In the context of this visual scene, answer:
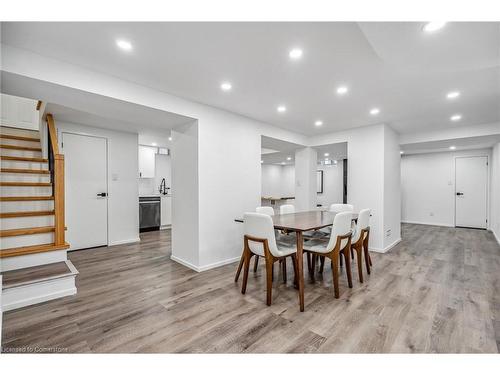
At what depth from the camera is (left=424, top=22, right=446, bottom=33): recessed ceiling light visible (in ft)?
4.58

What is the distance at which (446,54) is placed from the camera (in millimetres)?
1779

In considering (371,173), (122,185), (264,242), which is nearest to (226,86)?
(264,242)

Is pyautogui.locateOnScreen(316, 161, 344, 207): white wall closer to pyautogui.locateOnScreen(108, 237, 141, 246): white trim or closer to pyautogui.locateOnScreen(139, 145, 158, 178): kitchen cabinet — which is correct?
pyautogui.locateOnScreen(139, 145, 158, 178): kitchen cabinet

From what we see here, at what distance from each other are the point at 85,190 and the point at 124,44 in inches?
131

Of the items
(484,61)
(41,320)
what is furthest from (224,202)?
(484,61)

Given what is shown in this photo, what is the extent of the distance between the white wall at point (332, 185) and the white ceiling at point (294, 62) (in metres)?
5.71

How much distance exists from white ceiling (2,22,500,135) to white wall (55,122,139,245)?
98.6 inches

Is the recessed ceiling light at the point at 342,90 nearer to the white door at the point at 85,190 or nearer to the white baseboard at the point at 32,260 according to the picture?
the white baseboard at the point at 32,260

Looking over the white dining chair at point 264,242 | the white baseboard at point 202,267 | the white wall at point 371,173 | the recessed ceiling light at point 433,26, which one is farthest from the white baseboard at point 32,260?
the white wall at point 371,173

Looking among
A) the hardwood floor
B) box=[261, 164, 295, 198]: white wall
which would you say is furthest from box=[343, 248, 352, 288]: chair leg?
box=[261, 164, 295, 198]: white wall

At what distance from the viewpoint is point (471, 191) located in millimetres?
6223

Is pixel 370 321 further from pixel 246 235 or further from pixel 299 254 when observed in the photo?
pixel 246 235

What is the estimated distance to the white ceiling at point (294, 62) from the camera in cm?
163

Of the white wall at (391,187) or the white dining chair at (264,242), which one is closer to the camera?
the white dining chair at (264,242)
